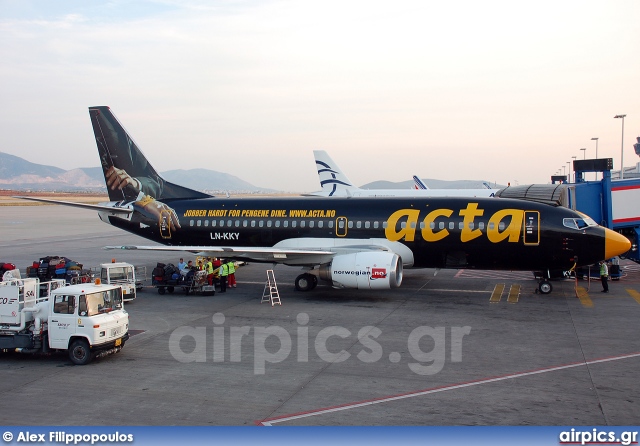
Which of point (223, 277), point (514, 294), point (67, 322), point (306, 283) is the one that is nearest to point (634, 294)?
point (514, 294)

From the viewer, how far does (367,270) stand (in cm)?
2320

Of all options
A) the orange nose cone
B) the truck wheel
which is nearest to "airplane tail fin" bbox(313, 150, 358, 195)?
the orange nose cone

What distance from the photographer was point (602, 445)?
1016cm

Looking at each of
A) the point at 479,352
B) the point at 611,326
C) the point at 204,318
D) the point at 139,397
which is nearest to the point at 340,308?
the point at 204,318

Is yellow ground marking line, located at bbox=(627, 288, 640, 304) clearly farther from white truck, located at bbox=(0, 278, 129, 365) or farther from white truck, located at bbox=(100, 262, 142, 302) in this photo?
white truck, located at bbox=(100, 262, 142, 302)

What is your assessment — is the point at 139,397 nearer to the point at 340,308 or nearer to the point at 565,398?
the point at 565,398

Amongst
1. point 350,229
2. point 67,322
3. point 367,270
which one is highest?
point 350,229

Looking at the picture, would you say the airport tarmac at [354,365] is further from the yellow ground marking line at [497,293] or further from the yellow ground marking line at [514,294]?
the yellow ground marking line at [497,293]

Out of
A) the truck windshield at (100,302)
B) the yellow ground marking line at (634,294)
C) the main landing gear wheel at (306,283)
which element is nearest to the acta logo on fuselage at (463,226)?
the main landing gear wheel at (306,283)

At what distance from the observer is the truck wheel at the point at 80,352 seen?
48.9ft

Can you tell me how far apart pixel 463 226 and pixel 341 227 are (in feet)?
18.7

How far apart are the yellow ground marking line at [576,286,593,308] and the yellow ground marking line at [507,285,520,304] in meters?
2.59

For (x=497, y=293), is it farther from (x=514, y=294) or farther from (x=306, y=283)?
(x=306, y=283)

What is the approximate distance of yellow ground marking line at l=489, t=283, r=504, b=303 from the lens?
24.4 metres
